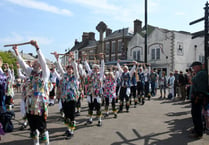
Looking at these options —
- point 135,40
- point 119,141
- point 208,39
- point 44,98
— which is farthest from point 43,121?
point 135,40

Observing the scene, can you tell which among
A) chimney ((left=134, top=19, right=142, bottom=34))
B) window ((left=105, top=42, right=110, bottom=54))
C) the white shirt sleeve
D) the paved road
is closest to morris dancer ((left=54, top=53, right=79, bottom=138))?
the paved road

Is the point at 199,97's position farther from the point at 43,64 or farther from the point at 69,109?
the point at 43,64

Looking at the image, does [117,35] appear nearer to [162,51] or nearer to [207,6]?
[162,51]

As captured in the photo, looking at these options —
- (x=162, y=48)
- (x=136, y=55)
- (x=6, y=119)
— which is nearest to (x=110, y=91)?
(x=6, y=119)

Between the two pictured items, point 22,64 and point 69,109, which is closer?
point 22,64

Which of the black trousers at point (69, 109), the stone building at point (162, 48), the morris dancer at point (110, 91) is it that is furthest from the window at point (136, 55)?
the black trousers at point (69, 109)

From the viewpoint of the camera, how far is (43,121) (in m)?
4.09

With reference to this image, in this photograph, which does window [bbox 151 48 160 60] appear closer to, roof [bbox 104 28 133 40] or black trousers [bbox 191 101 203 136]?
roof [bbox 104 28 133 40]

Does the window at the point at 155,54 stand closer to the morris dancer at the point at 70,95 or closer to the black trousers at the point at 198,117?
the black trousers at the point at 198,117

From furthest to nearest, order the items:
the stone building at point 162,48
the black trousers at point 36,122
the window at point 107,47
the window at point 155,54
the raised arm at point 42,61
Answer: the window at point 107,47, the window at point 155,54, the stone building at point 162,48, the black trousers at point 36,122, the raised arm at point 42,61

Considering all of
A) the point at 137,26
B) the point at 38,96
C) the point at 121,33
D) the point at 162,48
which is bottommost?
the point at 38,96

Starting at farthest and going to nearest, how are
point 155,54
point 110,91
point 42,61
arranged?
point 155,54 < point 110,91 < point 42,61

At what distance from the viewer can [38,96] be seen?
3.95 meters

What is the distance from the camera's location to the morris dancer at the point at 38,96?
390 cm
